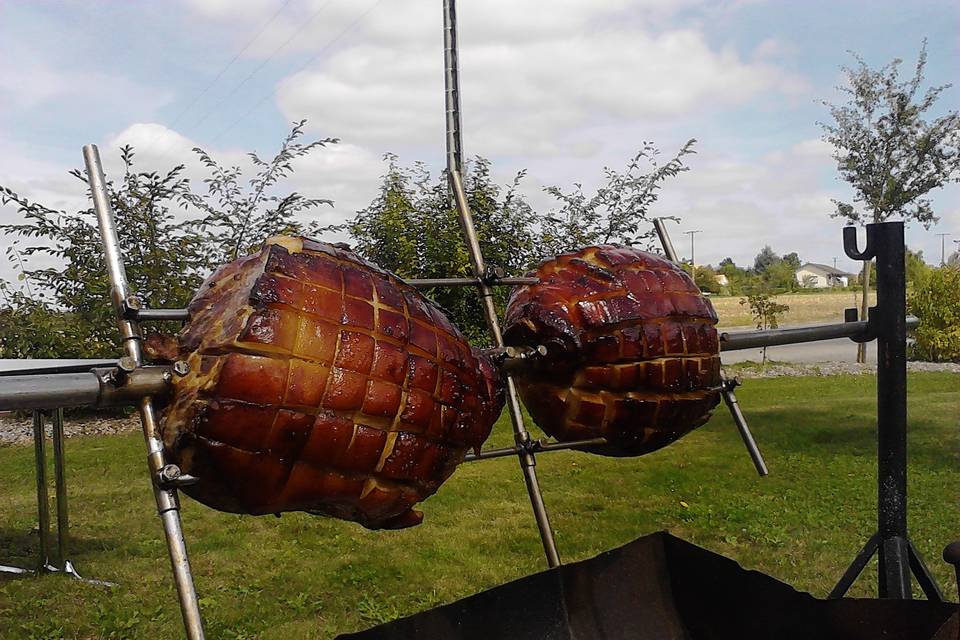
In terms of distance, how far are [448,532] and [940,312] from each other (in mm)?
11862

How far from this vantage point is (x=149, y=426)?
1.14m

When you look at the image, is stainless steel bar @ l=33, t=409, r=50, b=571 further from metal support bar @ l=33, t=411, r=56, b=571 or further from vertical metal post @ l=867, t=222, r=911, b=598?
vertical metal post @ l=867, t=222, r=911, b=598

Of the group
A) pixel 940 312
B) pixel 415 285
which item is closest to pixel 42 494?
pixel 415 285

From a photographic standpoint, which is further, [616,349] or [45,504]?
[45,504]

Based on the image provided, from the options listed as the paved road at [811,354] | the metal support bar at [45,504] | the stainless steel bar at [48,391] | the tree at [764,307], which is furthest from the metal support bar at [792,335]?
the paved road at [811,354]

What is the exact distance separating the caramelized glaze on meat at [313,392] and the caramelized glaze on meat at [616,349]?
47 centimetres

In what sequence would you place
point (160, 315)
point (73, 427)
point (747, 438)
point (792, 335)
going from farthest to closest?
1. point (73, 427)
2. point (792, 335)
3. point (747, 438)
4. point (160, 315)

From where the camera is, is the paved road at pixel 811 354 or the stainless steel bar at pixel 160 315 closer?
the stainless steel bar at pixel 160 315

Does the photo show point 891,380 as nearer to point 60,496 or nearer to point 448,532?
point 448,532

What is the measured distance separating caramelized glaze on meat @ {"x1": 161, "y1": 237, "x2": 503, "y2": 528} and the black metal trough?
1.29 ft

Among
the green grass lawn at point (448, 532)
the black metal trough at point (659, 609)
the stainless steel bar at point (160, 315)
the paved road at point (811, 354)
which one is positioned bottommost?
the green grass lawn at point (448, 532)

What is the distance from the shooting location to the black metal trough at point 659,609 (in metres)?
1.58

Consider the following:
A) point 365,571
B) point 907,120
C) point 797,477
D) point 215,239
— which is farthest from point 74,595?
point 907,120

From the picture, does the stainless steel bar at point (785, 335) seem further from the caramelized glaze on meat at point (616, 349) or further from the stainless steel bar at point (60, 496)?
the stainless steel bar at point (60, 496)
